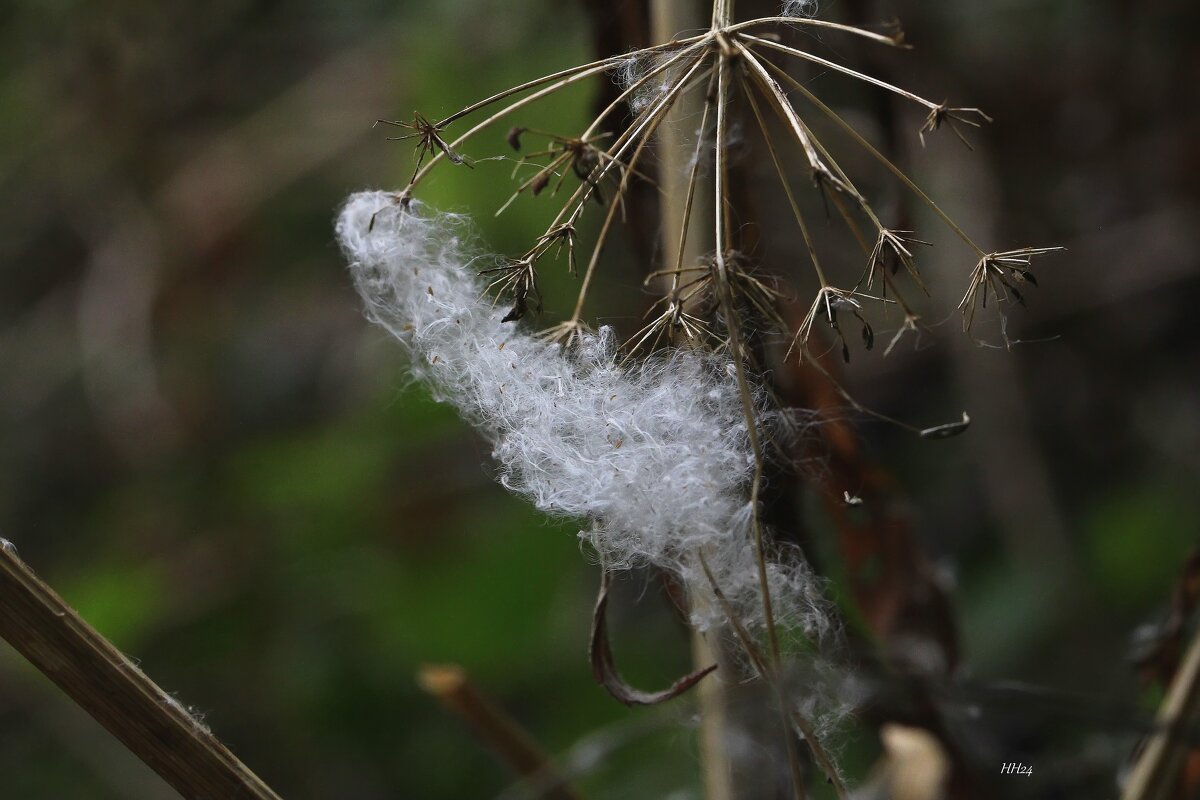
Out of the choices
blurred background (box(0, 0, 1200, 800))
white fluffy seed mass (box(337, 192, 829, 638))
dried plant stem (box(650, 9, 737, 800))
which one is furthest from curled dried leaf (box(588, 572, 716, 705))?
blurred background (box(0, 0, 1200, 800))

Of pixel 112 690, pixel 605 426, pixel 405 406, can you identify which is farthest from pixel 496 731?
pixel 405 406

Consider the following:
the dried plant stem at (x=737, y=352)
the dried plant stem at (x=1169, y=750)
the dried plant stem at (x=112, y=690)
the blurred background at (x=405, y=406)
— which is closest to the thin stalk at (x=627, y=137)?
the dried plant stem at (x=737, y=352)

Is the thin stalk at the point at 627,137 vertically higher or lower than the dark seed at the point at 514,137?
lower

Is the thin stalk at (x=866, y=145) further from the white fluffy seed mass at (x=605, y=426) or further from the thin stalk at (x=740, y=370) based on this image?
the white fluffy seed mass at (x=605, y=426)

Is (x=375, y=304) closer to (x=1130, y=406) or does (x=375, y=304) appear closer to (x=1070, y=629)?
(x=1070, y=629)

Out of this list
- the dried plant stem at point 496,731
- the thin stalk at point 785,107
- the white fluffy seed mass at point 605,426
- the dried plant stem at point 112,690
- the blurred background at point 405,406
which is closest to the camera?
the dried plant stem at point 112,690

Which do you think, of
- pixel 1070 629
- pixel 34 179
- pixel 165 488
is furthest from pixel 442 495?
pixel 34 179

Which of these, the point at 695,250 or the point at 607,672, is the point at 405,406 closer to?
the point at 695,250

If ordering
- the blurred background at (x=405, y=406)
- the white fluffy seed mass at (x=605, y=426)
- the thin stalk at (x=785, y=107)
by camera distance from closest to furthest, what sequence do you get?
the thin stalk at (x=785, y=107) → the white fluffy seed mass at (x=605, y=426) → the blurred background at (x=405, y=406)
